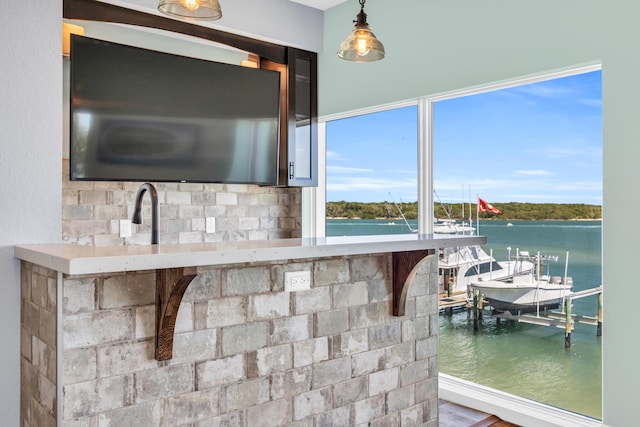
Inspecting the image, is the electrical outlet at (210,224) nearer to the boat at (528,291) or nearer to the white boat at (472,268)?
the white boat at (472,268)

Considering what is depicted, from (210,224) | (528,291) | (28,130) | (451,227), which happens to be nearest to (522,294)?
(528,291)

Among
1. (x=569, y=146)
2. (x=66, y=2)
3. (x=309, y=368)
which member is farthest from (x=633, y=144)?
(x=66, y=2)

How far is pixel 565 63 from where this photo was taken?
2.85 m

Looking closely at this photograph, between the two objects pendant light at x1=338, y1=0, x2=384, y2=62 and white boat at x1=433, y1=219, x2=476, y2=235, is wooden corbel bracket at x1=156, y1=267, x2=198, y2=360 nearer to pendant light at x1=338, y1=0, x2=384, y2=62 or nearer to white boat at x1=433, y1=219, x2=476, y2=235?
pendant light at x1=338, y1=0, x2=384, y2=62

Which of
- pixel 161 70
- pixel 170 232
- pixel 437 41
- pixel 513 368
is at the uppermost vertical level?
pixel 437 41

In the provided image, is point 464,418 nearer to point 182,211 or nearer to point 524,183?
point 524,183

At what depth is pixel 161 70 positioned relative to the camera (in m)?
3.28

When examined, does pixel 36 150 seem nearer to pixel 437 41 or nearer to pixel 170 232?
pixel 170 232

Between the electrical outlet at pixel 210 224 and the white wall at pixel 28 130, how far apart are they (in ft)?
5.67

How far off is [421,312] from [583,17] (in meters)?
1.80

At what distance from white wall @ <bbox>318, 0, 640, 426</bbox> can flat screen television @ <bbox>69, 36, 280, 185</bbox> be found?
959 millimetres

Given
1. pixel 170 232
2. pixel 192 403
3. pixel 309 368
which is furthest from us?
pixel 170 232

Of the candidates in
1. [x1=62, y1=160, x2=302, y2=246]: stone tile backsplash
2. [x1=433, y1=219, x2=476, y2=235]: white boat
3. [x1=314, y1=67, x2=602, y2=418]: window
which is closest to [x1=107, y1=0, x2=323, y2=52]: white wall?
[x1=314, y1=67, x2=602, y2=418]: window

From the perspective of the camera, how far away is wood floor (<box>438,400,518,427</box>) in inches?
119
